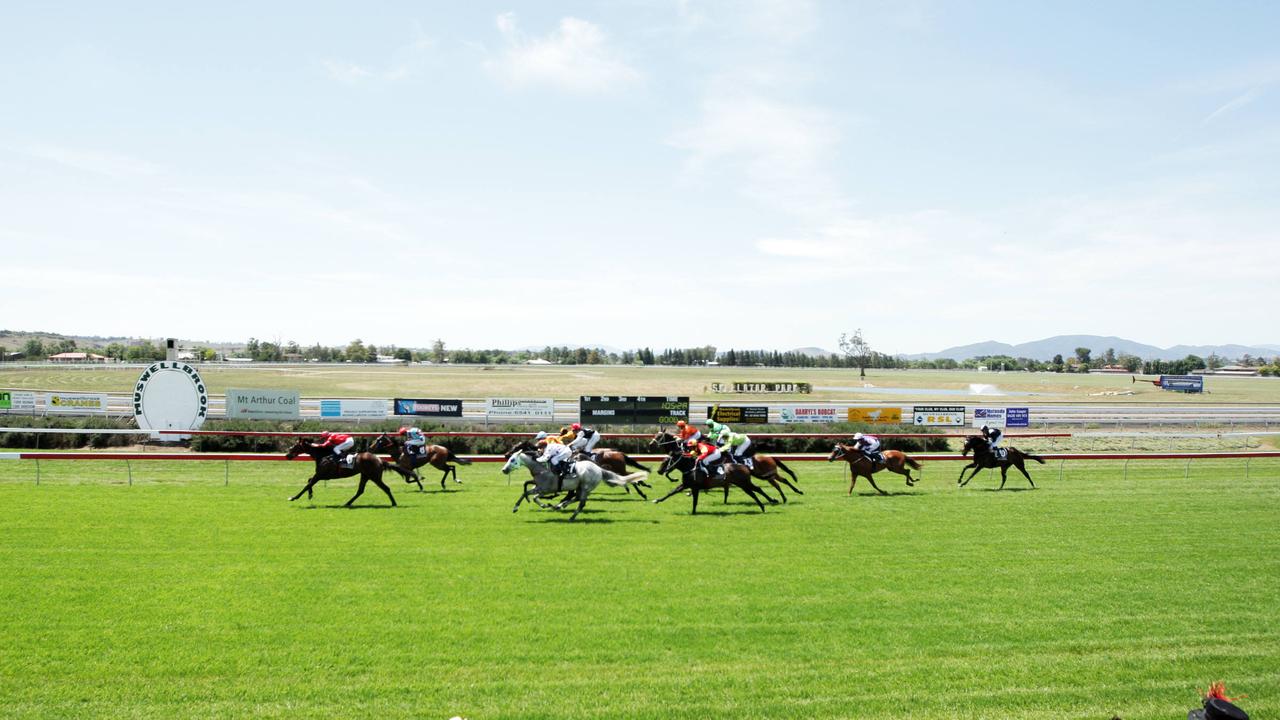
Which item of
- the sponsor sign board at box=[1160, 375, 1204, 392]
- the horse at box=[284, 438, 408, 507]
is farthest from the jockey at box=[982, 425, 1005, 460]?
the sponsor sign board at box=[1160, 375, 1204, 392]

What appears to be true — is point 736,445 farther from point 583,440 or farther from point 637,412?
point 637,412

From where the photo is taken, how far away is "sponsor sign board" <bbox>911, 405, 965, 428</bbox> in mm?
38156

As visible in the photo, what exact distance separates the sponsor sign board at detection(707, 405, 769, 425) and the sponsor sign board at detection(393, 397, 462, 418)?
12.6m

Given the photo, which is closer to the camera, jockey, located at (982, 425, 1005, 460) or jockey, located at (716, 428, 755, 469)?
jockey, located at (716, 428, 755, 469)

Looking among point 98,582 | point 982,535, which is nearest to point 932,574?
point 982,535

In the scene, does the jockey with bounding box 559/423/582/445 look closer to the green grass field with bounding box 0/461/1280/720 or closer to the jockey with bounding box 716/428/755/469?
the green grass field with bounding box 0/461/1280/720

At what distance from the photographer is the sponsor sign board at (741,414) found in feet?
120

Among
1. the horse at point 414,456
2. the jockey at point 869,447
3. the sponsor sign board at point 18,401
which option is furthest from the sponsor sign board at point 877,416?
the sponsor sign board at point 18,401

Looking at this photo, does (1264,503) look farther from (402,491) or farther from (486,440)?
(486,440)

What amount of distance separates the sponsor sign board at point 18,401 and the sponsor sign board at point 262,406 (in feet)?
32.5

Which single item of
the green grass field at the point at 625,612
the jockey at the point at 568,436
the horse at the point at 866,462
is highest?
the jockey at the point at 568,436

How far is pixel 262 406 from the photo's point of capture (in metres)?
36.0

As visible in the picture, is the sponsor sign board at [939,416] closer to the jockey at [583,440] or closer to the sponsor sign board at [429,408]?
the sponsor sign board at [429,408]

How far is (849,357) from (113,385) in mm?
153828
